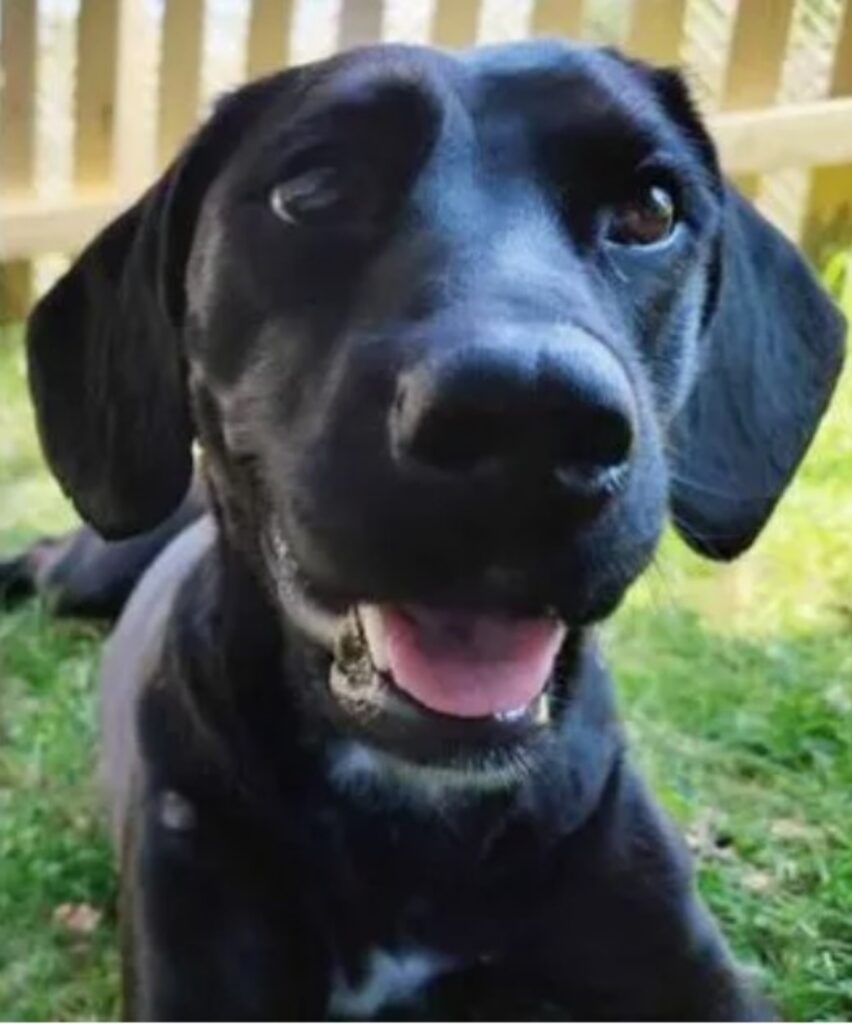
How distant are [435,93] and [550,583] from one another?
18.9 inches

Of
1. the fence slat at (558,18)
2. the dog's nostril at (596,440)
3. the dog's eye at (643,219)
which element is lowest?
the fence slat at (558,18)

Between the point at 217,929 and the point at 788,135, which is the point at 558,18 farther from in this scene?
the point at 217,929

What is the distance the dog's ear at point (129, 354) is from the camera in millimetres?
2402

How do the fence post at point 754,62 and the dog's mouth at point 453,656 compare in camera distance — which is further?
the fence post at point 754,62

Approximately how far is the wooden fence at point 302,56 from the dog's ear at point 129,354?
2.68 meters

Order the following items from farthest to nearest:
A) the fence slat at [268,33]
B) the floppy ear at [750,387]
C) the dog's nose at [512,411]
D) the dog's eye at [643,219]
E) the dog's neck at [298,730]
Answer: the fence slat at [268,33]
the floppy ear at [750,387]
the dog's neck at [298,730]
the dog's eye at [643,219]
the dog's nose at [512,411]

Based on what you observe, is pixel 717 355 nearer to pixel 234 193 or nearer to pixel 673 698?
pixel 234 193

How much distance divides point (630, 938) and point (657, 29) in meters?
3.12

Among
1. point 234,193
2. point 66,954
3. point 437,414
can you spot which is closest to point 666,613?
point 66,954

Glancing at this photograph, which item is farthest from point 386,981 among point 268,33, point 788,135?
point 268,33

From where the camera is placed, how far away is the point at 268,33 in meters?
5.48

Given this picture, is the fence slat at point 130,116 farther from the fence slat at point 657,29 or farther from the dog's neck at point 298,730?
the dog's neck at point 298,730

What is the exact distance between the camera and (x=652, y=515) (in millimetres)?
2109

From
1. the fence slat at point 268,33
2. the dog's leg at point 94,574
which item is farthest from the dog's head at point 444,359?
the fence slat at point 268,33
